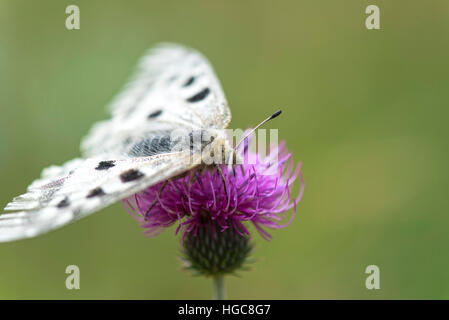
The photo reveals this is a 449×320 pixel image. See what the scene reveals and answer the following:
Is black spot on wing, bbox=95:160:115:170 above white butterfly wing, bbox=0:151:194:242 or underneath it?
above

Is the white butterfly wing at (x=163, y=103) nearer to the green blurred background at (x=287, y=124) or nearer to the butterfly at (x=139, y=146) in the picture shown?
the butterfly at (x=139, y=146)

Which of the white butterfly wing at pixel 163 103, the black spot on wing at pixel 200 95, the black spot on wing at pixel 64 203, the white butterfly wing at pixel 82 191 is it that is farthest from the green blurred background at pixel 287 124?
the black spot on wing at pixel 64 203

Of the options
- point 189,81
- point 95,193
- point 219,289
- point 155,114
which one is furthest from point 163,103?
point 95,193

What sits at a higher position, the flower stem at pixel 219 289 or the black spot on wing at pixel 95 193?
the black spot on wing at pixel 95 193

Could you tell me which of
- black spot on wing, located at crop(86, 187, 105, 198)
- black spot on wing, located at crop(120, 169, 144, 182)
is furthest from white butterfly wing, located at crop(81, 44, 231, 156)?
black spot on wing, located at crop(86, 187, 105, 198)

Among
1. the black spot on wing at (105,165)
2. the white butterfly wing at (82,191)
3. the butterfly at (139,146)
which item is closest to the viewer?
the white butterfly wing at (82,191)

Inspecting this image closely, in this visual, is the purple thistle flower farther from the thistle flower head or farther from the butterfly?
the butterfly

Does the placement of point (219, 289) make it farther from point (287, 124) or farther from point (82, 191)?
point (287, 124)
